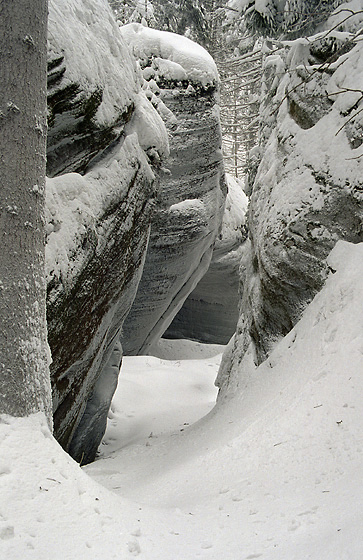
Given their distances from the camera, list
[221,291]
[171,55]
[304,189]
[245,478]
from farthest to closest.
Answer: [221,291] → [171,55] → [304,189] → [245,478]

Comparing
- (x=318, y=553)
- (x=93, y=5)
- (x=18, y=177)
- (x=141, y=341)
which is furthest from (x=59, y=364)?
(x=141, y=341)

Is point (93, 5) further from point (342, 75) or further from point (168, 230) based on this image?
point (168, 230)

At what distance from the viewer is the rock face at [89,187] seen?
15.5ft

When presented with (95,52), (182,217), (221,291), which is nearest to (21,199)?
(95,52)

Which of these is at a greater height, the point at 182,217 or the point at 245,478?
the point at 245,478

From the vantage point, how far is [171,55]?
34.4 ft

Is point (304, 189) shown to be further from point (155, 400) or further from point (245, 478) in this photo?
point (155, 400)

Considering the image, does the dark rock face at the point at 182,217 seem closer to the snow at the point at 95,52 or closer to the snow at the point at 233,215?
the snow at the point at 233,215

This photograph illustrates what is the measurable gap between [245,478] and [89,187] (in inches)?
136

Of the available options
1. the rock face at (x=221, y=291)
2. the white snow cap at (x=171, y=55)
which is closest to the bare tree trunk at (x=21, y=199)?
the white snow cap at (x=171, y=55)

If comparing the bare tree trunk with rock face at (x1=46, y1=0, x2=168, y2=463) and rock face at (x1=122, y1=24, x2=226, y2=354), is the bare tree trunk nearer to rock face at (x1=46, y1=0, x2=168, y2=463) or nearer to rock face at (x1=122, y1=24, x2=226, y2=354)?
rock face at (x1=46, y1=0, x2=168, y2=463)

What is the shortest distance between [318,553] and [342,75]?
4864 millimetres

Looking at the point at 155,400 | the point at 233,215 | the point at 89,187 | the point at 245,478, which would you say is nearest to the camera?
the point at 245,478

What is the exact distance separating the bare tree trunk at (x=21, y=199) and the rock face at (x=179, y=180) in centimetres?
672
